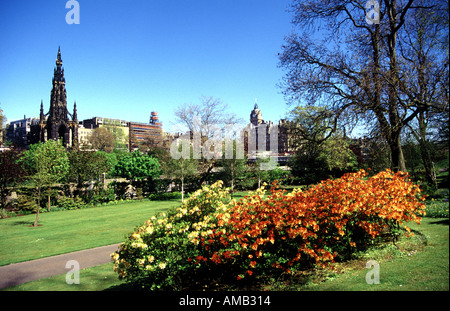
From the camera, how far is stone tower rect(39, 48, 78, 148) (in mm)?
65294

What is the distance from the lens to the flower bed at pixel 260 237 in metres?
4.83

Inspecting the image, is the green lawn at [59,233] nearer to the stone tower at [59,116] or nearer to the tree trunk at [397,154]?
the tree trunk at [397,154]

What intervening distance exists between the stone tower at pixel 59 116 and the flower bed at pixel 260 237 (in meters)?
66.0

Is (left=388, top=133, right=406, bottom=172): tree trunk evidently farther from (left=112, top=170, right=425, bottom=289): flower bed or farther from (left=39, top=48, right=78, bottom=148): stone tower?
(left=39, top=48, right=78, bottom=148): stone tower

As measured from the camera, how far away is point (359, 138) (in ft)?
29.2

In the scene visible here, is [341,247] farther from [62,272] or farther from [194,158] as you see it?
[194,158]

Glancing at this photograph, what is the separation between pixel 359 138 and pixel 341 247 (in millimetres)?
4489

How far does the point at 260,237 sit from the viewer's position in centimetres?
483

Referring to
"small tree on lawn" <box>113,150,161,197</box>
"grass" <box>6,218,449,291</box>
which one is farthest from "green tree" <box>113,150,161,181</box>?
"grass" <box>6,218,449,291</box>

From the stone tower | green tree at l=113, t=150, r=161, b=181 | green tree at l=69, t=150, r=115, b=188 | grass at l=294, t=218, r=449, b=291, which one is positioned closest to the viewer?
grass at l=294, t=218, r=449, b=291

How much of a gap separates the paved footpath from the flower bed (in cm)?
414

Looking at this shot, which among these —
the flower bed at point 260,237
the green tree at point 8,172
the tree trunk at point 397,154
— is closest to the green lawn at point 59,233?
the green tree at point 8,172

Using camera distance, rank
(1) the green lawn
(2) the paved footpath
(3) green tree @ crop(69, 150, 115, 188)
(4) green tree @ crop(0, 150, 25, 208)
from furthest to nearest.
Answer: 1. (3) green tree @ crop(69, 150, 115, 188)
2. (4) green tree @ crop(0, 150, 25, 208)
3. (1) the green lawn
4. (2) the paved footpath
